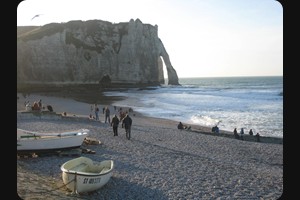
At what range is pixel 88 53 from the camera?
2613 inches

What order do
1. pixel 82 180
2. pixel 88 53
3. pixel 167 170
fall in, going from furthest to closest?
pixel 88 53 < pixel 167 170 < pixel 82 180

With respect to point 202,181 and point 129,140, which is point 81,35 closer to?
point 129,140

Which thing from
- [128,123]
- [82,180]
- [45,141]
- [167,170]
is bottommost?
[167,170]

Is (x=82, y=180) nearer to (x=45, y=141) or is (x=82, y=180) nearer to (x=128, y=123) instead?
(x=45, y=141)

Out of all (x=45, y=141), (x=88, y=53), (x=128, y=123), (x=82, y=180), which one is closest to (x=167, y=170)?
(x=82, y=180)

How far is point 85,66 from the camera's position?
6594cm

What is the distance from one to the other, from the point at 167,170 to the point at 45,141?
14.6 feet

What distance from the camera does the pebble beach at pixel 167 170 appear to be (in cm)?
828

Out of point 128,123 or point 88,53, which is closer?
point 128,123

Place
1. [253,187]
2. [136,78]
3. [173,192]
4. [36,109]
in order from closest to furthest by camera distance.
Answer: [173,192] → [253,187] → [36,109] → [136,78]

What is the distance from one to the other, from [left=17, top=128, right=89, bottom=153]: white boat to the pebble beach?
0.34 metres

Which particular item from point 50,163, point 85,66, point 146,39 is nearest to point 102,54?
point 85,66

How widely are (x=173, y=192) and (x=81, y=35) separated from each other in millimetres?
63960

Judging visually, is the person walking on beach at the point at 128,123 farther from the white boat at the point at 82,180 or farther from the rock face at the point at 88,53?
the rock face at the point at 88,53
